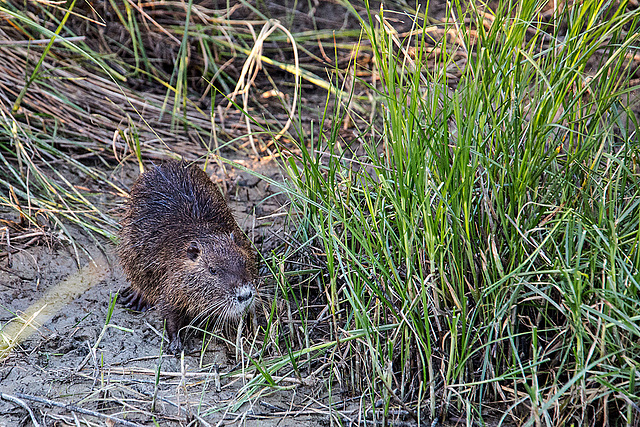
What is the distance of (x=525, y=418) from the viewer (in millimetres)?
2416

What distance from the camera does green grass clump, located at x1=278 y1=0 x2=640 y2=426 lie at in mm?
2318

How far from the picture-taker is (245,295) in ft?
9.86

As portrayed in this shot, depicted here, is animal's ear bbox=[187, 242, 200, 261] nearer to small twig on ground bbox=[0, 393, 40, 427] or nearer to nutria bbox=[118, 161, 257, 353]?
nutria bbox=[118, 161, 257, 353]

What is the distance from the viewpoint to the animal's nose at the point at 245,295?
3.00 metres

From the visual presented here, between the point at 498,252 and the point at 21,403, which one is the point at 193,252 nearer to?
the point at 21,403

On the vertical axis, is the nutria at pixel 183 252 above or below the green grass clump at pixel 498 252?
below

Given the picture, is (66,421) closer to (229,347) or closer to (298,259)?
(229,347)

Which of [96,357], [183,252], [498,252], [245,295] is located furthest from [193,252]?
[498,252]

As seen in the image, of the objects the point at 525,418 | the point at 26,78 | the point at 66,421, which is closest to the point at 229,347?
the point at 66,421

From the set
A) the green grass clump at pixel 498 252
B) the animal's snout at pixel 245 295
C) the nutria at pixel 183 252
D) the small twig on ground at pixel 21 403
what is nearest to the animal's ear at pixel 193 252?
the nutria at pixel 183 252

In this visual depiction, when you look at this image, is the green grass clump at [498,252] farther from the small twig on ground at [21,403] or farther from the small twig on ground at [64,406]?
the small twig on ground at [21,403]

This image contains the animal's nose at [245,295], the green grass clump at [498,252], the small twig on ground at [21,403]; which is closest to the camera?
the green grass clump at [498,252]

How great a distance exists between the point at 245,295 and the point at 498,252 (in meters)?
1.09

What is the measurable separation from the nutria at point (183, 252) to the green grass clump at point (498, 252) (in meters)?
0.63
